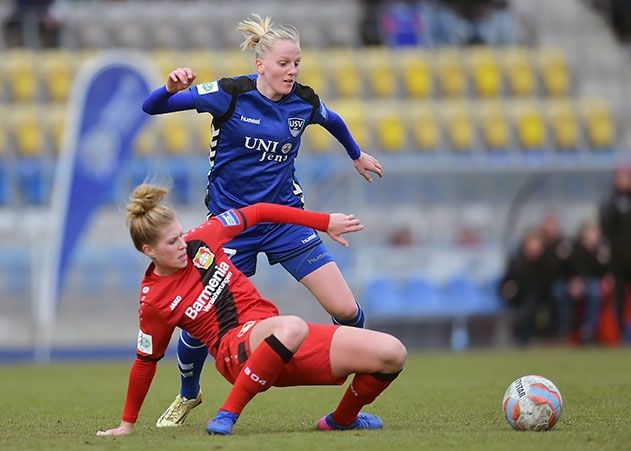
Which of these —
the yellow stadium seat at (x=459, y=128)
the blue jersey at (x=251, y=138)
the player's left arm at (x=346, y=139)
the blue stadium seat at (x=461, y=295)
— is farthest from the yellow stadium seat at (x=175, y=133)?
the blue jersey at (x=251, y=138)

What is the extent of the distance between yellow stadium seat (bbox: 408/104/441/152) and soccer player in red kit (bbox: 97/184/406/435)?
12.6 metres

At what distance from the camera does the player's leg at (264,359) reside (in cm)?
598

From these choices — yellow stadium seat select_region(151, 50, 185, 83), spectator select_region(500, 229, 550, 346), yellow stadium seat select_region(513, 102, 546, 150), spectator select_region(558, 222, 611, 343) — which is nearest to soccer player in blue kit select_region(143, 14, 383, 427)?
spectator select_region(500, 229, 550, 346)

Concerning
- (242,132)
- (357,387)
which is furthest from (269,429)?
(242,132)

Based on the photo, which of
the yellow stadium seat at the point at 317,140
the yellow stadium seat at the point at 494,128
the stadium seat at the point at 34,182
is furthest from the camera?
the yellow stadium seat at the point at 494,128

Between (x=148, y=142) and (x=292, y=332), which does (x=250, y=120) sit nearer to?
(x=292, y=332)

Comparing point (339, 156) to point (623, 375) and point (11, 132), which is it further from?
point (623, 375)

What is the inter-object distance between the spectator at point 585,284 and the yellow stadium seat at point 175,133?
5.65m

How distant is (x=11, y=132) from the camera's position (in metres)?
17.6

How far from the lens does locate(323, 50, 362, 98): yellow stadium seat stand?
19.5m

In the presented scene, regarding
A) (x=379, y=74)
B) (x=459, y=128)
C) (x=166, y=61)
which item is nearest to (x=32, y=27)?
(x=166, y=61)

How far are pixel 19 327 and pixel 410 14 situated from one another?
8.98 m

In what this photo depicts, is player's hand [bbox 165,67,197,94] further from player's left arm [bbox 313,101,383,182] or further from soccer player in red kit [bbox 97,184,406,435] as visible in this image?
player's left arm [bbox 313,101,383,182]

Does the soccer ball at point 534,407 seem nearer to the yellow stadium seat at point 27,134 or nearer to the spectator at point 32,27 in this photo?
the yellow stadium seat at point 27,134
